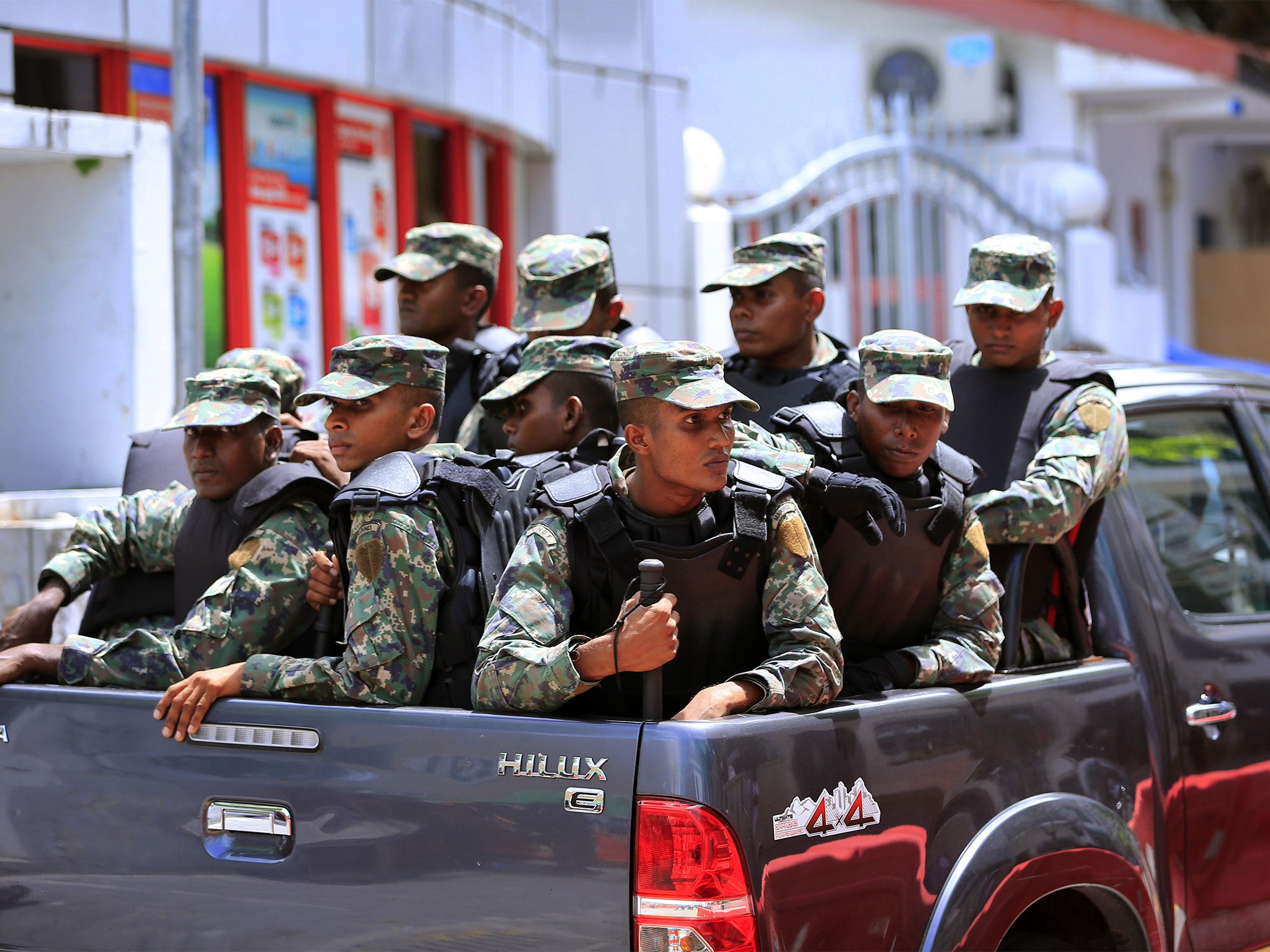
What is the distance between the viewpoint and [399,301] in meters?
4.90

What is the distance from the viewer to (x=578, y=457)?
142 inches

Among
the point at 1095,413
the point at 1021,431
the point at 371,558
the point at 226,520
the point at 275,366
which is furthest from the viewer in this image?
the point at 275,366

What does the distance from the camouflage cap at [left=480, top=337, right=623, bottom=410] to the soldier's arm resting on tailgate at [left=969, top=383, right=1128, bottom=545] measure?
40.9 inches

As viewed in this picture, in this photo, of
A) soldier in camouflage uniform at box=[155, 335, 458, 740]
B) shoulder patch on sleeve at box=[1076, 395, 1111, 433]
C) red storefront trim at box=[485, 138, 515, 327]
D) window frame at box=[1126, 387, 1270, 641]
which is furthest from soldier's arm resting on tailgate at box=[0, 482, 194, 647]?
red storefront trim at box=[485, 138, 515, 327]

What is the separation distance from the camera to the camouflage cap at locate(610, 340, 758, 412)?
288cm

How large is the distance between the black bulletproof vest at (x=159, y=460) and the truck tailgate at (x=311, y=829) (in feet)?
4.11

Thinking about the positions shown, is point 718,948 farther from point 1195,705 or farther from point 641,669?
point 1195,705

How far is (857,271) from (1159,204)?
10.1 metres

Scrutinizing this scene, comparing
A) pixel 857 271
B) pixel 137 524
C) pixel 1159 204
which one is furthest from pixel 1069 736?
pixel 1159 204

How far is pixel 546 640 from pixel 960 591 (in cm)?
98

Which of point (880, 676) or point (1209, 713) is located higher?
point (880, 676)

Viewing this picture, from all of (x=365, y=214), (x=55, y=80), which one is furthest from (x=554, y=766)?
(x=365, y=214)

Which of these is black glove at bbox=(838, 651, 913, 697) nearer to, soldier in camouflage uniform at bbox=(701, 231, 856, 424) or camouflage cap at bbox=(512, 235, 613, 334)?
soldier in camouflage uniform at bbox=(701, 231, 856, 424)

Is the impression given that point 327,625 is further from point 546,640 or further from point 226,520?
point 546,640
